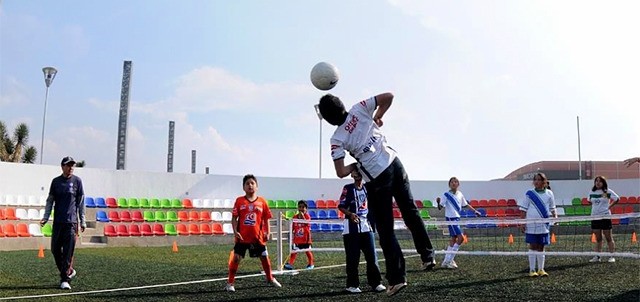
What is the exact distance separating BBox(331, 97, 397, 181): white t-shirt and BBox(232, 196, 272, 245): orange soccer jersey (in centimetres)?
387

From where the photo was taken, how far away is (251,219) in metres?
8.88

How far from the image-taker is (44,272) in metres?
11.6

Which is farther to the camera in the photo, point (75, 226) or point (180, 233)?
point (180, 233)

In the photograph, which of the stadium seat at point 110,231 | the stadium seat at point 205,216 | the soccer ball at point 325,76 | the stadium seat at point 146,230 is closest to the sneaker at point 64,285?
the soccer ball at point 325,76

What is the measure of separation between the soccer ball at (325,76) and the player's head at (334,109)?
3.62ft

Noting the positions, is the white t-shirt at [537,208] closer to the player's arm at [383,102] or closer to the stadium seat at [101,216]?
the player's arm at [383,102]

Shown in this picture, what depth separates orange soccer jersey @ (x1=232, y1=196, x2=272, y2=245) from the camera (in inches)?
348

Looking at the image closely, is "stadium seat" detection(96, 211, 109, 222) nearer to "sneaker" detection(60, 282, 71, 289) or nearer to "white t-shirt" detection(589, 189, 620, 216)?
"sneaker" detection(60, 282, 71, 289)

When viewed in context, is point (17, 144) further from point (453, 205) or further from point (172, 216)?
point (453, 205)

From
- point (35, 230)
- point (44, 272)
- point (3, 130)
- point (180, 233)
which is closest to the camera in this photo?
point (44, 272)

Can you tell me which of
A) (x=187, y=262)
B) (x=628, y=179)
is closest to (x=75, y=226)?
(x=187, y=262)

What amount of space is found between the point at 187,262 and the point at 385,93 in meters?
10.3

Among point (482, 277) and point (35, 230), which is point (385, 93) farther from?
point (35, 230)

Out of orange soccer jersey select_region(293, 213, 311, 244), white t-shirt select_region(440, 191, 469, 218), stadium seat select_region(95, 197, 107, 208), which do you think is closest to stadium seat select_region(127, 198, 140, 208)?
stadium seat select_region(95, 197, 107, 208)
